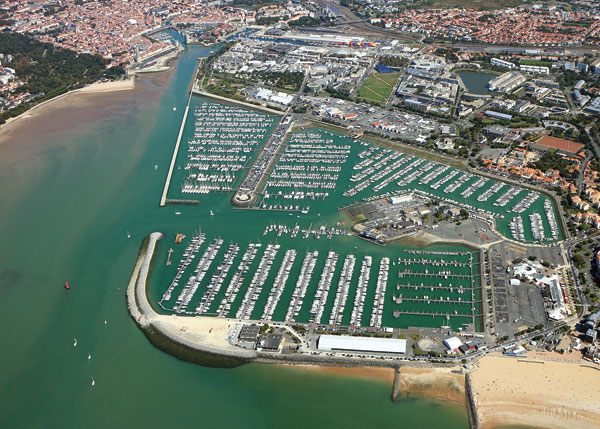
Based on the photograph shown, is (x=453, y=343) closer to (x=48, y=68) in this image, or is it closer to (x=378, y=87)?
(x=378, y=87)

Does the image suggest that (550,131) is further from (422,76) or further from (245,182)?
(245,182)

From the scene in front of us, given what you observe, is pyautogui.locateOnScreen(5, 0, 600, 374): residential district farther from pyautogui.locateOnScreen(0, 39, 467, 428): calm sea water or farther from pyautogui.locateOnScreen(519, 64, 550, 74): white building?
pyautogui.locateOnScreen(0, 39, 467, 428): calm sea water

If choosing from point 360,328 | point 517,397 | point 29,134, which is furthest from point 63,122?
point 517,397

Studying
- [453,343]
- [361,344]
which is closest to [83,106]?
[361,344]

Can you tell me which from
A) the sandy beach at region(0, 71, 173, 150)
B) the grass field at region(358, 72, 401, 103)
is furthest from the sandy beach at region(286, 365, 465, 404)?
the sandy beach at region(0, 71, 173, 150)

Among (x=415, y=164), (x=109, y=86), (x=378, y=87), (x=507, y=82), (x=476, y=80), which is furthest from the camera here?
(x=109, y=86)

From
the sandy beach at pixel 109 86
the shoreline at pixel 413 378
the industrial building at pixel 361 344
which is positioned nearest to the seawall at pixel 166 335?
the shoreline at pixel 413 378
